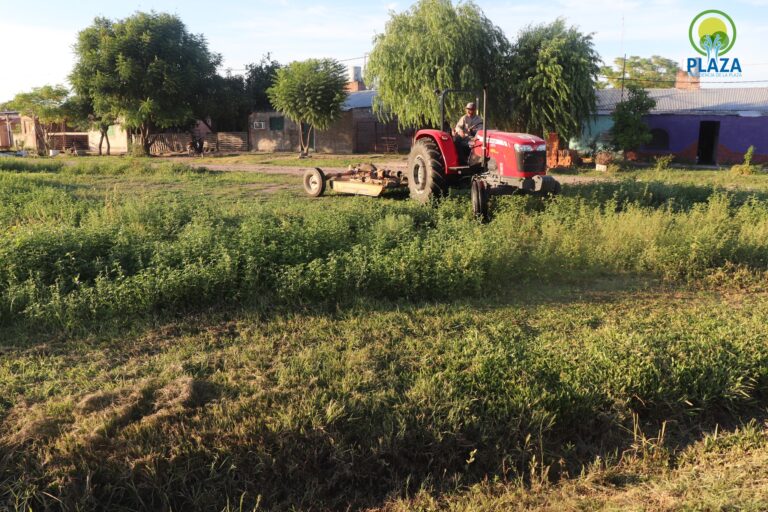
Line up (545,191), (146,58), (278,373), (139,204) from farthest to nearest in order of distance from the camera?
(146,58) → (545,191) → (139,204) → (278,373)

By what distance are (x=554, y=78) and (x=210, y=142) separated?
2422 cm

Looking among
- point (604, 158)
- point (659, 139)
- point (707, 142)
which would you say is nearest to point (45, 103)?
point (604, 158)

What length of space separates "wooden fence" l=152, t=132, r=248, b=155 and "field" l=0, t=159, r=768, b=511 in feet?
98.2

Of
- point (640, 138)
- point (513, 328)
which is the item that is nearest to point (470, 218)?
point (513, 328)

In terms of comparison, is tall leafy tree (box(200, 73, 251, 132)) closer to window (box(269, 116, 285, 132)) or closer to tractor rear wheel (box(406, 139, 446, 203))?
window (box(269, 116, 285, 132))

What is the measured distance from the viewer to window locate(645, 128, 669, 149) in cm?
2414

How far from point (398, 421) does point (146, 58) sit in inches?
1238

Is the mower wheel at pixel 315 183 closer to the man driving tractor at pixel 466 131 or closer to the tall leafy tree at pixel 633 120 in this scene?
the man driving tractor at pixel 466 131

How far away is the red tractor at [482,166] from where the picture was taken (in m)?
8.91

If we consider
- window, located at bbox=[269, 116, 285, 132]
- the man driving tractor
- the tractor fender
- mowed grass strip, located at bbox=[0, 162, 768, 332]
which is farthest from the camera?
window, located at bbox=[269, 116, 285, 132]

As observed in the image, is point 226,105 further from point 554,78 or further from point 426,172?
point 426,172

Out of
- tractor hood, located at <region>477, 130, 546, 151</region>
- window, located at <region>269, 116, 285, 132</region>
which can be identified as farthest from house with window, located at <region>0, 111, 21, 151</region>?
tractor hood, located at <region>477, 130, 546, 151</region>

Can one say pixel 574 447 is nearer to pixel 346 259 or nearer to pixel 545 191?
pixel 346 259

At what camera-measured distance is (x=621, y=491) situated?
10.9 feet
